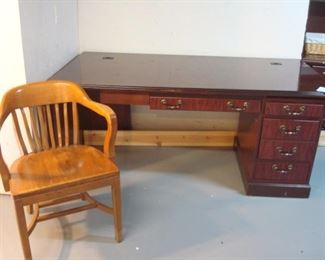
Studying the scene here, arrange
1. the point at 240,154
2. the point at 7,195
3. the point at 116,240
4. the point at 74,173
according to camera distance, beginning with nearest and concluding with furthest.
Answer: the point at 74,173 < the point at 116,240 < the point at 7,195 < the point at 240,154

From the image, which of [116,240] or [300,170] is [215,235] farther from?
[300,170]

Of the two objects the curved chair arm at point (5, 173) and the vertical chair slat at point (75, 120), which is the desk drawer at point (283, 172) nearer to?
the vertical chair slat at point (75, 120)

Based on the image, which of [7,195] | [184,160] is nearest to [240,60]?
[184,160]

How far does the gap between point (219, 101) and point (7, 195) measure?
53.7 inches

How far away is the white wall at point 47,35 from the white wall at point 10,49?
1.2 inches

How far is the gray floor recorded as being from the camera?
166 centimetres

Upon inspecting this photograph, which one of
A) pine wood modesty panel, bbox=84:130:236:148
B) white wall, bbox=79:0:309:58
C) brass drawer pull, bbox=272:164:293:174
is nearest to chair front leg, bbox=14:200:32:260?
pine wood modesty panel, bbox=84:130:236:148

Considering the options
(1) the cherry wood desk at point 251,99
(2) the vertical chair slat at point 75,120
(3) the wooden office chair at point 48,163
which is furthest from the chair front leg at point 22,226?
(1) the cherry wood desk at point 251,99

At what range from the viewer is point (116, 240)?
1.71 metres

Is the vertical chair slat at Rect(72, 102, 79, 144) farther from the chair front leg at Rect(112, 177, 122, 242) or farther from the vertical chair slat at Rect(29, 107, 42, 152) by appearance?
the chair front leg at Rect(112, 177, 122, 242)

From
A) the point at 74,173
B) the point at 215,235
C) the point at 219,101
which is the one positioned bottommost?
the point at 215,235

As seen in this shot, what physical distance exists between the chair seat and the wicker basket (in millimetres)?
1848

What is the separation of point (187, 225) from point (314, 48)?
1.72 m

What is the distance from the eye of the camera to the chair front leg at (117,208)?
1.57 meters
